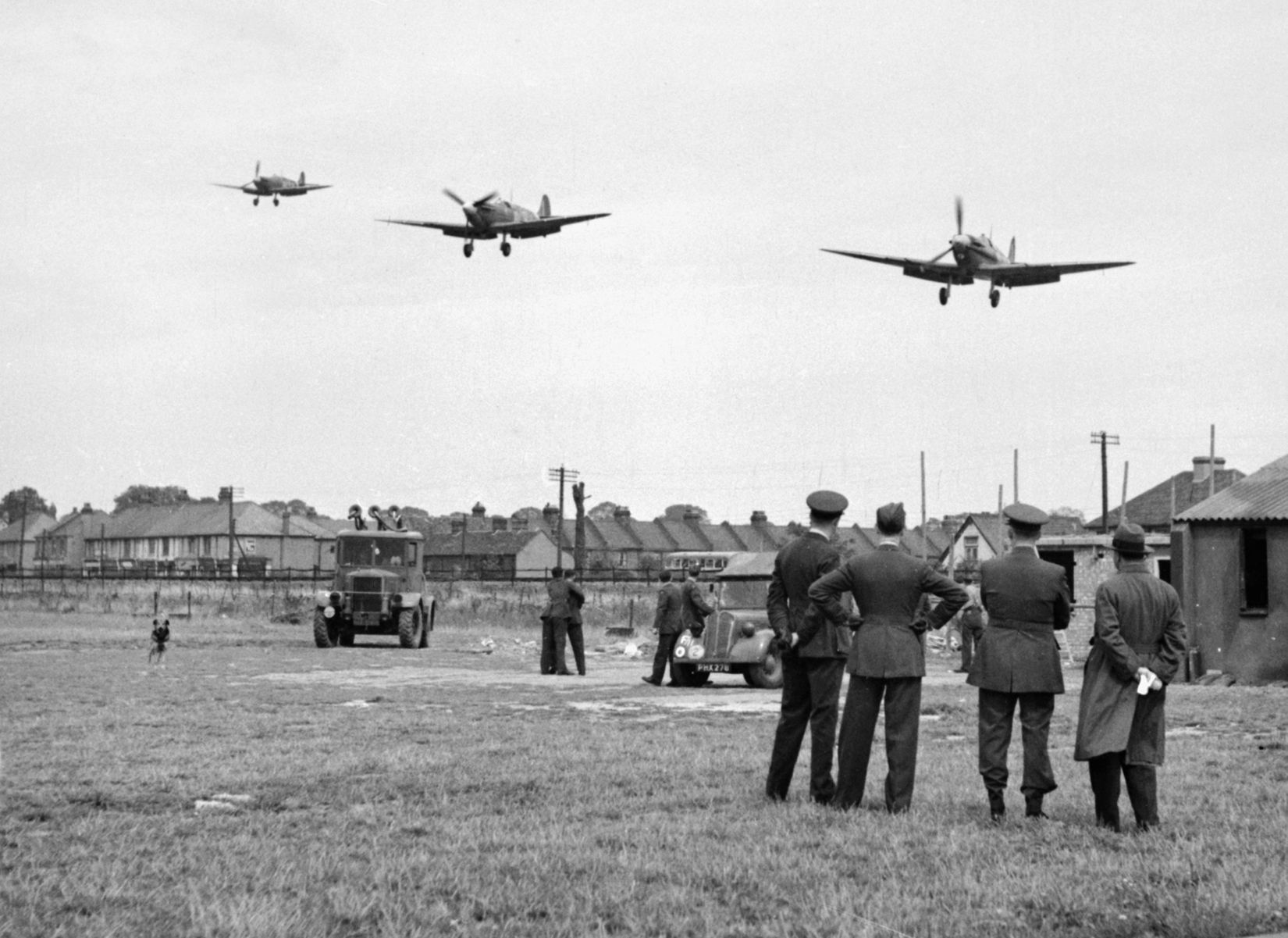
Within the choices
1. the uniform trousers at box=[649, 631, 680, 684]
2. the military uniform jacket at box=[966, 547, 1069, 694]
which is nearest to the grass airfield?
the military uniform jacket at box=[966, 547, 1069, 694]

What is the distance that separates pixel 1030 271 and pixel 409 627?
1666 centimetres

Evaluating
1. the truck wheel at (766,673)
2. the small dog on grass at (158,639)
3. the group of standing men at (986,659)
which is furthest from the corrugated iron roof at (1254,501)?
the group of standing men at (986,659)

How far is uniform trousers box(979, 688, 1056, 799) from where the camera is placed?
28.8 feet

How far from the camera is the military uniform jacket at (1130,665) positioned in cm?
851

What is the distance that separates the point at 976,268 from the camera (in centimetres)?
3869

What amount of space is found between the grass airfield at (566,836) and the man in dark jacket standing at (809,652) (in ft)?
1.20

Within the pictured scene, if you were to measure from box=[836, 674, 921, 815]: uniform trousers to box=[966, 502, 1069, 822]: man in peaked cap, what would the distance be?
0.37 meters

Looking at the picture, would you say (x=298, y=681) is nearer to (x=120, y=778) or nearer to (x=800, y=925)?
(x=120, y=778)

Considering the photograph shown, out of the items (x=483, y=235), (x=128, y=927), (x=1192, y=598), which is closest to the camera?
(x=128, y=927)

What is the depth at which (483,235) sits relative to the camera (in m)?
38.5

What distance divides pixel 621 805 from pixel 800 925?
315cm

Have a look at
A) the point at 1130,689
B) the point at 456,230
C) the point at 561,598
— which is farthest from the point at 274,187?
the point at 1130,689

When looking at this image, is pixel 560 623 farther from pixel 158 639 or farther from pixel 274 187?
pixel 274 187

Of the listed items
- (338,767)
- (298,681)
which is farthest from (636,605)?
(338,767)
